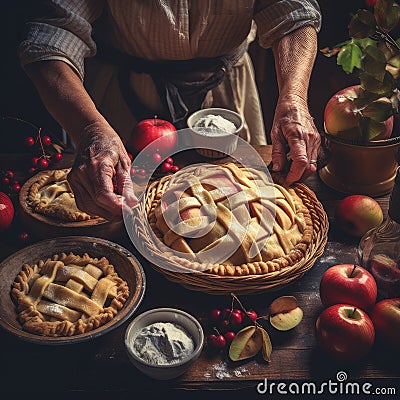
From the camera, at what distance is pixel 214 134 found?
1720mm

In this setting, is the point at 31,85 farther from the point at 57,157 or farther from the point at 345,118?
the point at 345,118

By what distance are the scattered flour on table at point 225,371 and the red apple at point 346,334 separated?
174 millimetres

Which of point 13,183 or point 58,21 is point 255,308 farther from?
point 58,21

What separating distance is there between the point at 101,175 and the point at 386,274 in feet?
2.28

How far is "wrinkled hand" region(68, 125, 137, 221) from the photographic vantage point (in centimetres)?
136

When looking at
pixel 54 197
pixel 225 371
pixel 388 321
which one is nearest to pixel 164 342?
pixel 225 371

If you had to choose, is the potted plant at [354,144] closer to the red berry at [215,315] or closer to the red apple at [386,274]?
the red apple at [386,274]

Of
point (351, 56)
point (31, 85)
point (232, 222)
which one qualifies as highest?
point (351, 56)

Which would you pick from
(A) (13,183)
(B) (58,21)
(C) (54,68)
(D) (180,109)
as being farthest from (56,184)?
(D) (180,109)

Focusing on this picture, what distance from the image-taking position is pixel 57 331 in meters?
1.16

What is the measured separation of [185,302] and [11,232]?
0.52m

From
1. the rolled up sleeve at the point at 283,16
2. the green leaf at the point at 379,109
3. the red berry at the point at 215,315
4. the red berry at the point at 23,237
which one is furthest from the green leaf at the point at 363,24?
the red berry at the point at 23,237

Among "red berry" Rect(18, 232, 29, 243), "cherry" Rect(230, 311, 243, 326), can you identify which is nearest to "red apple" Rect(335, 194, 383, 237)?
"cherry" Rect(230, 311, 243, 326)

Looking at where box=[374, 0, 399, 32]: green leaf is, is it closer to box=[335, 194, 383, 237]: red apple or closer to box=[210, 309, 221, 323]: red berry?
box=[335, 194, 383, 237]: red apple
